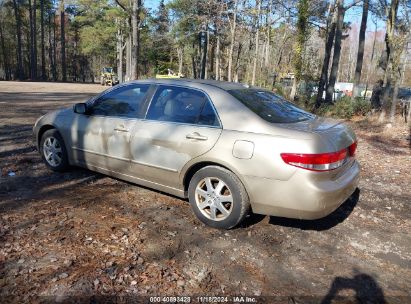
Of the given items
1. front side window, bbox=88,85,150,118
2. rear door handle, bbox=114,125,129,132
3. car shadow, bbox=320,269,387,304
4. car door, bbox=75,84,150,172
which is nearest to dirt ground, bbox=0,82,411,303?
car shadow, bbox=320,269,387,304

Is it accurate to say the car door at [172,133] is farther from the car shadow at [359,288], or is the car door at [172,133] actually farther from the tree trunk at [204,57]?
the tree trunk at [204,57]

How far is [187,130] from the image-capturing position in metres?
3.91

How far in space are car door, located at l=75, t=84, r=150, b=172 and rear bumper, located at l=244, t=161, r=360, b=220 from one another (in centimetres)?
175

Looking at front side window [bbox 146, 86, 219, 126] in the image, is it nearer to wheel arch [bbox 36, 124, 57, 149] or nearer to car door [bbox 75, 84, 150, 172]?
car door [bbox 75, 84, 150, 172]

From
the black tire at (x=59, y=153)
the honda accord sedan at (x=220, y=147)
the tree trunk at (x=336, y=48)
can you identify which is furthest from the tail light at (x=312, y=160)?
the tree trunk at (x=336, y=48)

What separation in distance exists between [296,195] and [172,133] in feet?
4.99

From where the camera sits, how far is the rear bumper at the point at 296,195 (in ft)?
10.8

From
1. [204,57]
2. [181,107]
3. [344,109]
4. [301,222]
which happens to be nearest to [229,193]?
[301,222]

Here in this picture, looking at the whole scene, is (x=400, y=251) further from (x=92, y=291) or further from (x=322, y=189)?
(x=92, y=291)

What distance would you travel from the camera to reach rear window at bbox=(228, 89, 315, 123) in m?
3.79

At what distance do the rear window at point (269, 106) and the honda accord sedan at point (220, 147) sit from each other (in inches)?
0.7

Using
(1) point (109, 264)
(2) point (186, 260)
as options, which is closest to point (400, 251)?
(2) point (186, 260)

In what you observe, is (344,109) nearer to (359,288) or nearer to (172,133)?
(172,133)

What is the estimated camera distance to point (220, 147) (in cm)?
363
